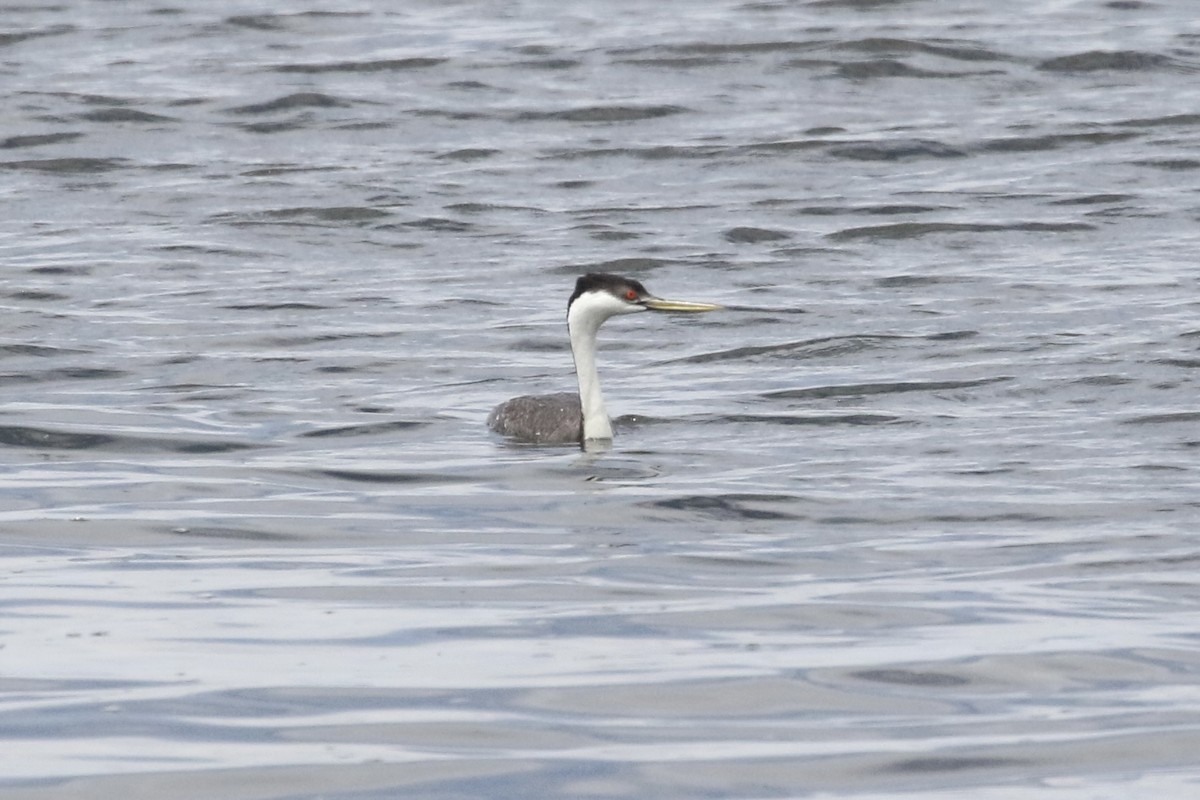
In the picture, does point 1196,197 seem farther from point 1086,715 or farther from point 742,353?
point 1086,715

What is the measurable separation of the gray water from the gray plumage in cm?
16

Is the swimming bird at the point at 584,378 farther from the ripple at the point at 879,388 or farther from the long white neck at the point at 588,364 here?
the ripple at the point at 879,388

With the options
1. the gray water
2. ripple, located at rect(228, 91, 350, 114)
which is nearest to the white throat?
the gray water

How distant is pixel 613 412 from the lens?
1388 cm

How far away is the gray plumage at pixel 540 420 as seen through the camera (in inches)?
508

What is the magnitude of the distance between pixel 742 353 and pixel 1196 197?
23.3 feet

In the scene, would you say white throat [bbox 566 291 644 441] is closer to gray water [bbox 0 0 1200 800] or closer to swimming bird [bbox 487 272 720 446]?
swimming bird [bbox 487 272 720 446]

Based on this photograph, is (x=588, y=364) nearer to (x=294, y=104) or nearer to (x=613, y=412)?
(x=613, y=412)

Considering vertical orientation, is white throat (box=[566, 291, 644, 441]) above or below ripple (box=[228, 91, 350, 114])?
above

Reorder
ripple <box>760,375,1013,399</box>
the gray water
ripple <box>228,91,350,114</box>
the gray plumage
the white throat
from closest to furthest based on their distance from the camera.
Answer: the gray water < the gray plumage < the white throat < ripple <box>760,375,1013,399</box> < ripple <box>228,91,350,114</box>

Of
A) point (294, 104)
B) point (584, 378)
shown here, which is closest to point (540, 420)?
point (584, 378)

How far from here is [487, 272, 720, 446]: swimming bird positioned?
13.0 m

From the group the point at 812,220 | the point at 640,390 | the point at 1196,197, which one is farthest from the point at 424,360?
the point at 1196,197

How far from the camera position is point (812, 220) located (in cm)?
2102
